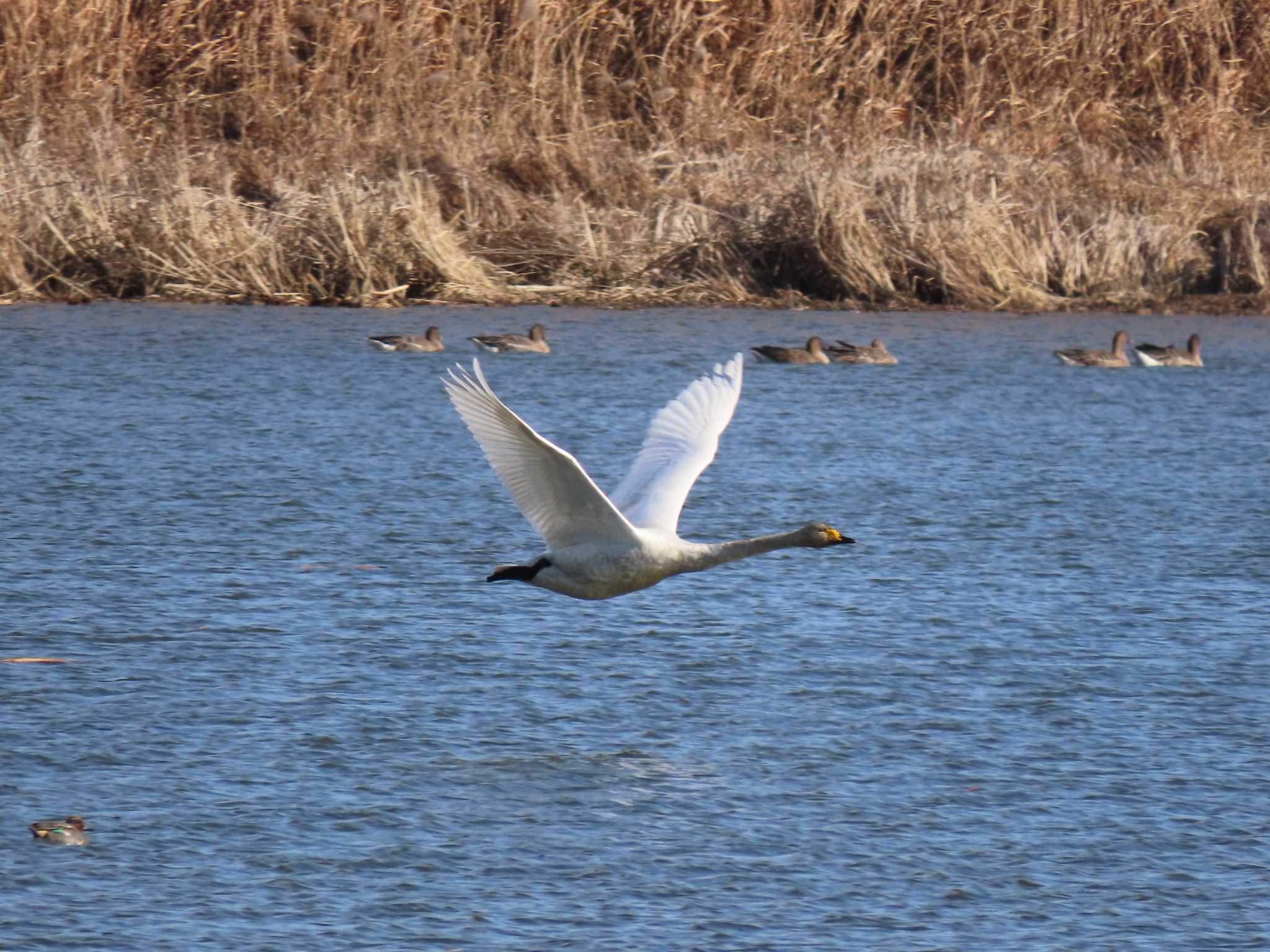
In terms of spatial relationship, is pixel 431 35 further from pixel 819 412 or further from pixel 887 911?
pixel 887 911

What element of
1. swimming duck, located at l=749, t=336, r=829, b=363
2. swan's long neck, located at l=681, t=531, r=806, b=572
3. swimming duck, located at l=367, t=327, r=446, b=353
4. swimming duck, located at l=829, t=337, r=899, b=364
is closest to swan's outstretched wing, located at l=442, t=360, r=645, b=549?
swan's long neck, located at l=681, t=531, r=806, b=572

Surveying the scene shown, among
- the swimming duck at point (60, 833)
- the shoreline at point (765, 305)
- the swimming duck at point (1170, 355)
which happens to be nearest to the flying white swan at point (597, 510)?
the swimming duck at point (60, 833)

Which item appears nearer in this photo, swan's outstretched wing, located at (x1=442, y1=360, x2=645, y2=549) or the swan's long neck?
swan's outstretched wing, located at (x1=442, y1=360, x2=645, y2=549)

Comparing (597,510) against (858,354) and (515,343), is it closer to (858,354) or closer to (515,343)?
(515,343)

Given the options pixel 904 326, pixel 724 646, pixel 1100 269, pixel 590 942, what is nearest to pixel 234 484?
pixel 724 646

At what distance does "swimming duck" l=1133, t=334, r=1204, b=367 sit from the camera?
1534 centimetres

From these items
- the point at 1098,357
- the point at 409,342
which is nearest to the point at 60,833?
the point at 409,342

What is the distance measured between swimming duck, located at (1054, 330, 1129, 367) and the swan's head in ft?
29.2

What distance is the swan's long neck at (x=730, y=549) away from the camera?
640cm

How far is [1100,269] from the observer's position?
18156mm

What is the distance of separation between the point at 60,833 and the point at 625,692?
2.18 metres

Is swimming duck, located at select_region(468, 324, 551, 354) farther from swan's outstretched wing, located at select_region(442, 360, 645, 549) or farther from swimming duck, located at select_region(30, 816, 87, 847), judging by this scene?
swimming duck, located at select_region(30, 816, 87, 847)

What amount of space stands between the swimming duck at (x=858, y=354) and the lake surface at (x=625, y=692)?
1853 mm

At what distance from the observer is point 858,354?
15.0 meters
